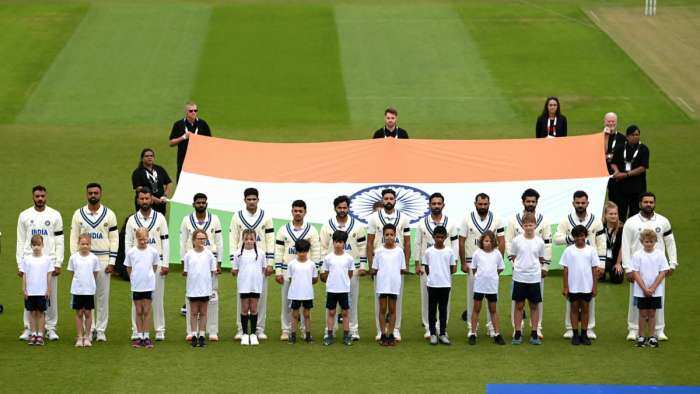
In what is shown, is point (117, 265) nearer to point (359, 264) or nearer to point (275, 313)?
point (275, 313)

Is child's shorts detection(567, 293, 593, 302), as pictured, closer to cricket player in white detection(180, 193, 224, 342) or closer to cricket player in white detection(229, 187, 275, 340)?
cricket player in white detection(229, 187, 275, 340)

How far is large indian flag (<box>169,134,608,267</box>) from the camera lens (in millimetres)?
23188

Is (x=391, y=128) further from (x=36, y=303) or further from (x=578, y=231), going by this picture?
(x=36, y=303)

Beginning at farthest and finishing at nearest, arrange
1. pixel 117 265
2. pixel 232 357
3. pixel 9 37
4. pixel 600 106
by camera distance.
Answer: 1. pixel 9 37
2. pixel 600 106
3. pixel 117 265
4. pixel 232 357

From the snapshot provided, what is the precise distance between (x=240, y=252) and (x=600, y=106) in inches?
731

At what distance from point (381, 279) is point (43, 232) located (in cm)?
475

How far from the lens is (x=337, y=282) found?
19.3 m

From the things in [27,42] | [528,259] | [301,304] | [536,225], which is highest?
[27,42]

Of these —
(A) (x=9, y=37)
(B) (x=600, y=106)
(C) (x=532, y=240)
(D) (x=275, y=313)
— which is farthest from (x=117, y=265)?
(A) (x=9, y=37)

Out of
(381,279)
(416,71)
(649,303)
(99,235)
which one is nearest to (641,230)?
(649,303)

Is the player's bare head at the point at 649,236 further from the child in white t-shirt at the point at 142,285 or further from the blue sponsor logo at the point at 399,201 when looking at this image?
the child in white t-shirt at the point at 142,285

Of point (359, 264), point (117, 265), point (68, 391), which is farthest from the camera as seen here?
point (117, 265)

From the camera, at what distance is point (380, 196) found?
23.2 m

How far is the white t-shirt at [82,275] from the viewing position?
1906 cm
